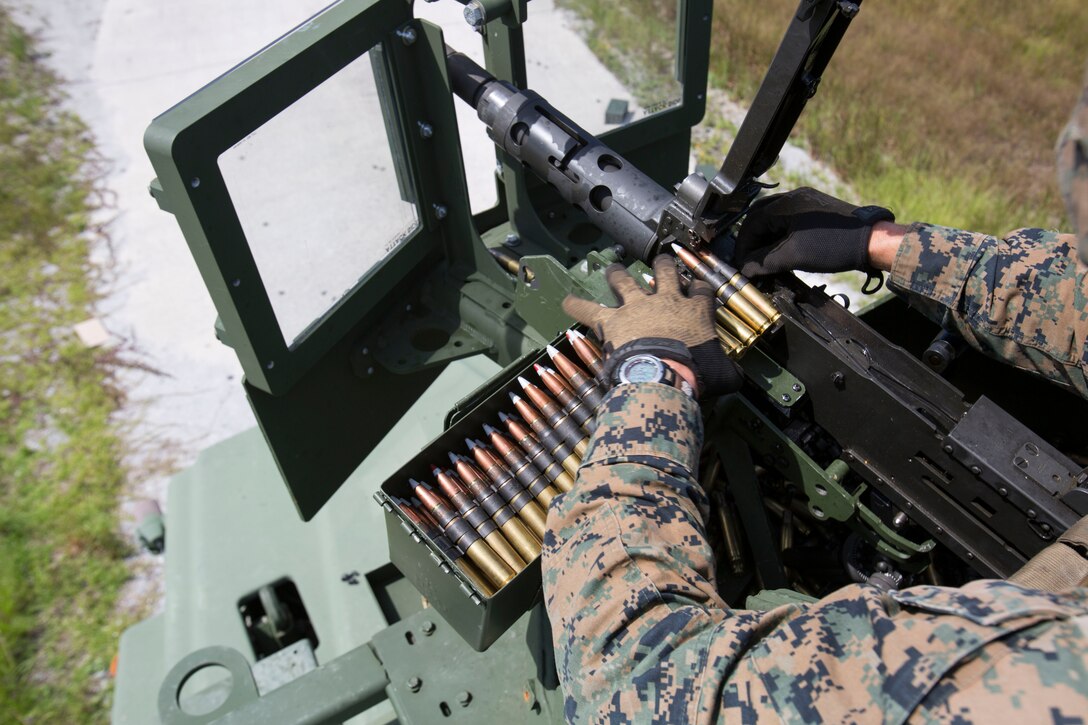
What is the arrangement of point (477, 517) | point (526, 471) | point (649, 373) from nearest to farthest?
point (649, 373)
point (477, 517)
point (526, 471)

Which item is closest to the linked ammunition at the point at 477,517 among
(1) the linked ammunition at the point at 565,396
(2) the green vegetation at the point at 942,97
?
(1) the linked ammunition at the point at 565,396

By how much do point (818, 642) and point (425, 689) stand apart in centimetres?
179

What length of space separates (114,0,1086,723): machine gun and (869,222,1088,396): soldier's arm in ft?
0.86

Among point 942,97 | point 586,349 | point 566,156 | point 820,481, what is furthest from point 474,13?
point 942,97

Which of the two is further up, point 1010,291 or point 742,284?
point 742,284

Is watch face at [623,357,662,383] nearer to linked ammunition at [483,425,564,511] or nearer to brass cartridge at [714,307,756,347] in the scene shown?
brass cartridge at [714,307,756,347]

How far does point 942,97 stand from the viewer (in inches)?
356

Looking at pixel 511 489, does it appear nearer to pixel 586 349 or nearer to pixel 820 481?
pixel 586 349

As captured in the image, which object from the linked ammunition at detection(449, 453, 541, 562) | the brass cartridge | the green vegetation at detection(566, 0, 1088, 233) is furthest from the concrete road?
the green vegetation at detection(566, 0, 1088, 233)

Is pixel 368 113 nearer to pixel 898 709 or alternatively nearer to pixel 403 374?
pixel 403 374

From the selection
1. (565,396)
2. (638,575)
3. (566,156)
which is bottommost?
(638,575)

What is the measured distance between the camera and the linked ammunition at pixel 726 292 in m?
2.56

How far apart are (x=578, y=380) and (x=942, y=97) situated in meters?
8.08

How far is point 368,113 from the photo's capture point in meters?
2.96
